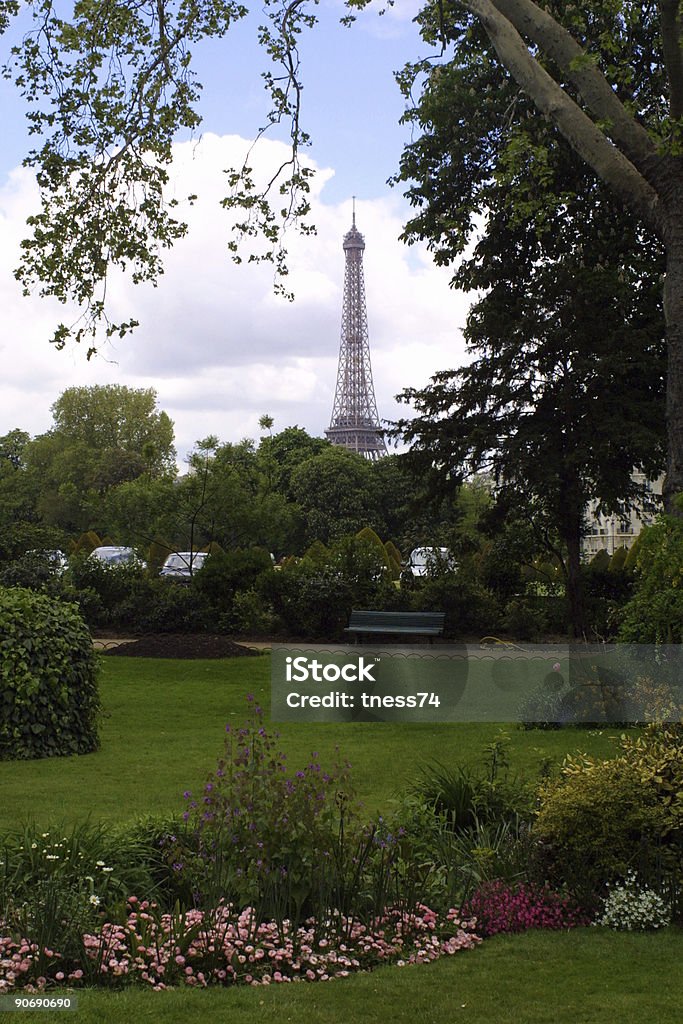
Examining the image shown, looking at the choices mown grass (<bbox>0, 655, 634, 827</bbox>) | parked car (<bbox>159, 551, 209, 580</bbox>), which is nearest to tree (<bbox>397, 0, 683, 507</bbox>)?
mown grass (<bbox>0, 655, 634, 827</bbox>)

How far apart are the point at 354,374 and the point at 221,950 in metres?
83.8

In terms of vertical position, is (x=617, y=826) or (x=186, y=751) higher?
(x=617, y=826)

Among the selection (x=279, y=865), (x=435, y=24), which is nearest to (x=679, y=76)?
(x=435, y=24)

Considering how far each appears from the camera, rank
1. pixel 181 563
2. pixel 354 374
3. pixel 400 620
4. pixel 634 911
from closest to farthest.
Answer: pixel 634 911, pixel 400 620, pixel 181 563, pixel 354 374

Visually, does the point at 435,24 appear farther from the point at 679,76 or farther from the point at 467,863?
the point at 467,863

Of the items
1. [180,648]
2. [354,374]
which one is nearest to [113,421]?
[354,374]

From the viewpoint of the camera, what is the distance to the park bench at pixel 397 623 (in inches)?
645

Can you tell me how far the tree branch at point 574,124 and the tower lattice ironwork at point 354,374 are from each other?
234 ft

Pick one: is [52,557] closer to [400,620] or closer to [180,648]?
[180,648]

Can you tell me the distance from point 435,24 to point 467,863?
1408 cm

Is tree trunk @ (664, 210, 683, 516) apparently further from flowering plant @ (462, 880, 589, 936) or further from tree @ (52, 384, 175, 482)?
tree @ (52, 384, 175, 482)

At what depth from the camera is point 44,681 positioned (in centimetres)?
986

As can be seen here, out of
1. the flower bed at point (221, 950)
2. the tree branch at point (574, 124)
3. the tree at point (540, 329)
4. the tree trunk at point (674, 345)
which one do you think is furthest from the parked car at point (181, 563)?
the flower bed at point (221, 950)

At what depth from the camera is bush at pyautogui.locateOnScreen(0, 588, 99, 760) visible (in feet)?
32.0
